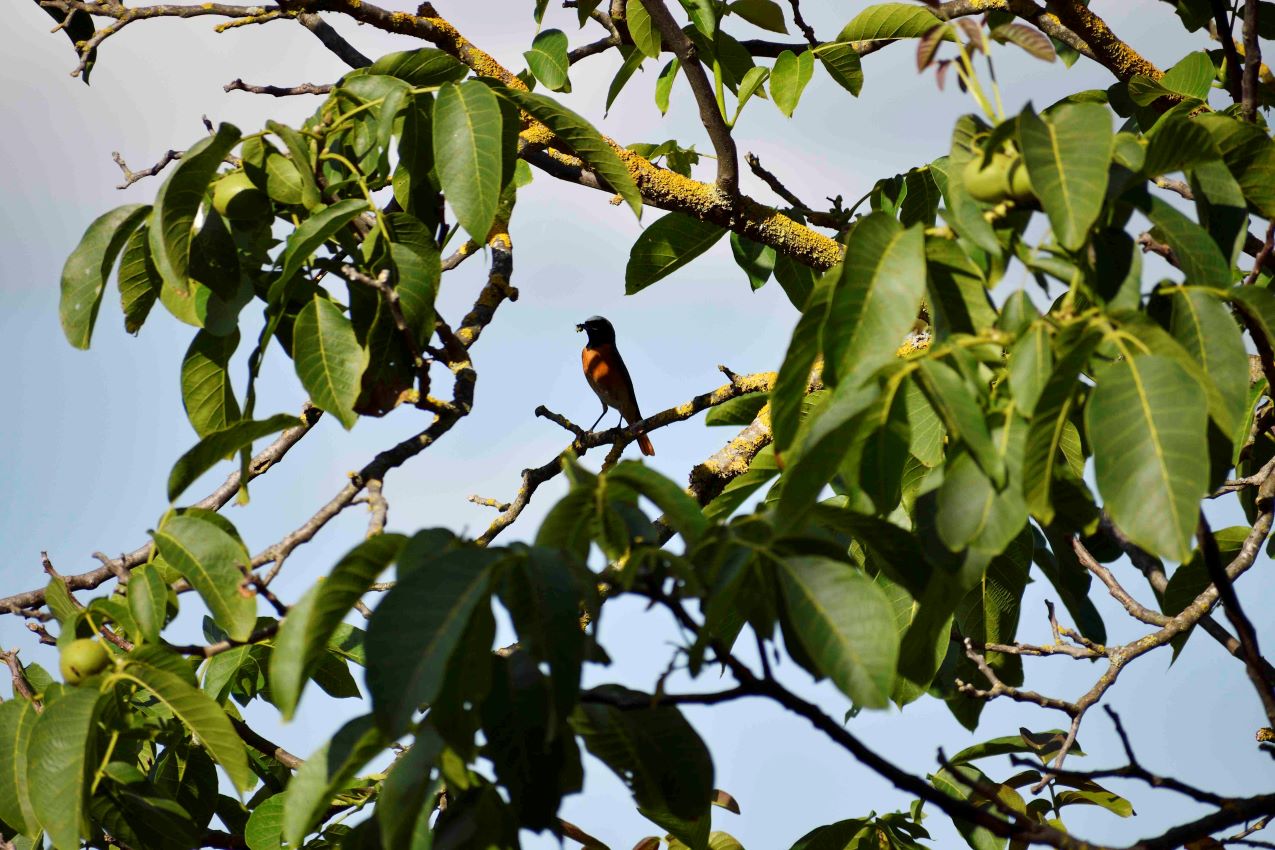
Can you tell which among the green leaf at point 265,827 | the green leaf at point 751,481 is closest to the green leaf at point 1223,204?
the green leaf at point 751,481

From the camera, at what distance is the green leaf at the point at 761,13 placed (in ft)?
11.4

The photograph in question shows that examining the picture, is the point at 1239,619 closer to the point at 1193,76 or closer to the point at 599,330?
the point at 1193,76

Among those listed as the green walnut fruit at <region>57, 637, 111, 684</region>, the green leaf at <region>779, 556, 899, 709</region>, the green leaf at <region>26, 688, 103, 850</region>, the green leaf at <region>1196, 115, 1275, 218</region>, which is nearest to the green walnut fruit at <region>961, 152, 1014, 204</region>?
the green leaf at <region>1196, 115, 1275, 218</region>

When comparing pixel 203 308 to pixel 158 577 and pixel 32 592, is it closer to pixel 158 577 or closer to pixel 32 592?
pixel 158 577

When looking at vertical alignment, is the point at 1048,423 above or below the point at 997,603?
below

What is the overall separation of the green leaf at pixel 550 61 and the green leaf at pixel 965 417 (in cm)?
266

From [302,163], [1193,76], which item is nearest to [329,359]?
[302,163]

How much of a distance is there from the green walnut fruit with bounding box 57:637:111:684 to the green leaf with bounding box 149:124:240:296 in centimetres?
63

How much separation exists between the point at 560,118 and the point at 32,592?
1.76 metres

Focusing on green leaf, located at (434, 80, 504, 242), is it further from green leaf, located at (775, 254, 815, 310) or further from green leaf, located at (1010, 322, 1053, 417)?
green leaf, located at (775, 254, 815, 310)

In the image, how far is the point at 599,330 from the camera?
404 inches

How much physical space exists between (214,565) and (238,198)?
0.71 meters

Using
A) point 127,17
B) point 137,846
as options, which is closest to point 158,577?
point 137,846

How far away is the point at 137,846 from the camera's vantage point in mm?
2365
